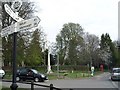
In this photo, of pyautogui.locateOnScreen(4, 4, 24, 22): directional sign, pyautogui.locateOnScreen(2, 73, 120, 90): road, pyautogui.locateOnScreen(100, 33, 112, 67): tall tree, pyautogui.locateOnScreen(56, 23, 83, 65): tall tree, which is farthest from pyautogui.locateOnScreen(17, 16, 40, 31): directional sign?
pyautogui.locateOnScreen(56, 23, 83, 65): tall tree

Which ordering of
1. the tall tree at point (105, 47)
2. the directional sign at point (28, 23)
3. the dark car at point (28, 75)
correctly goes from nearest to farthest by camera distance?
the directional sign at point (28, 23), the dark car at point (28, 75), the tall tree at point (105, 47)

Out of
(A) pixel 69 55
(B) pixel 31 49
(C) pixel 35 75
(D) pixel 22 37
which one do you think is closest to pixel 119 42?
(C) pixel 35 75

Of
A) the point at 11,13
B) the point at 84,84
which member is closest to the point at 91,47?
A: the point at 84,84

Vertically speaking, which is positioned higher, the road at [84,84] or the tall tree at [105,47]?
the tall tree at [105,47]

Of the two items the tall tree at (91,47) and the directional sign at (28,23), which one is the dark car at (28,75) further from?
the tall tree at (91,47)

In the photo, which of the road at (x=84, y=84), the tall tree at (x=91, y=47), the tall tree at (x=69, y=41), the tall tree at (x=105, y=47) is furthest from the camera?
the tall tree at (x=91, y=47)

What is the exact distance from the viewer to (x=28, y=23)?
7.71 meters

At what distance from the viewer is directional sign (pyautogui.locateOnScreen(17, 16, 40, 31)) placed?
24.5 feet

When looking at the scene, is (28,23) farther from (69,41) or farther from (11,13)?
(69,41)

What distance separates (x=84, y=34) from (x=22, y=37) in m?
42.4

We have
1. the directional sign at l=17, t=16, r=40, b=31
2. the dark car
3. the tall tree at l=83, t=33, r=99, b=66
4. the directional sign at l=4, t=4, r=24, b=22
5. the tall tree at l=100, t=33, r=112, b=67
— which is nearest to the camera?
the directional sign at l=17, t=16, r=40, b=31

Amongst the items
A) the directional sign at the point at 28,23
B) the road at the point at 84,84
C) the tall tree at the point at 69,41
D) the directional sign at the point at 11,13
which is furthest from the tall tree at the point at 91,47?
the directional sign at the point at 28,23

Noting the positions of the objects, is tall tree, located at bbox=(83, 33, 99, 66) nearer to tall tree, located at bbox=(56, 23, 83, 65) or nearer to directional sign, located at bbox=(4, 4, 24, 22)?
tall tree, located at bbox=(56, 23, 83, 65)

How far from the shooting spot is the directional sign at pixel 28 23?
Answer: 7482 millimetres
